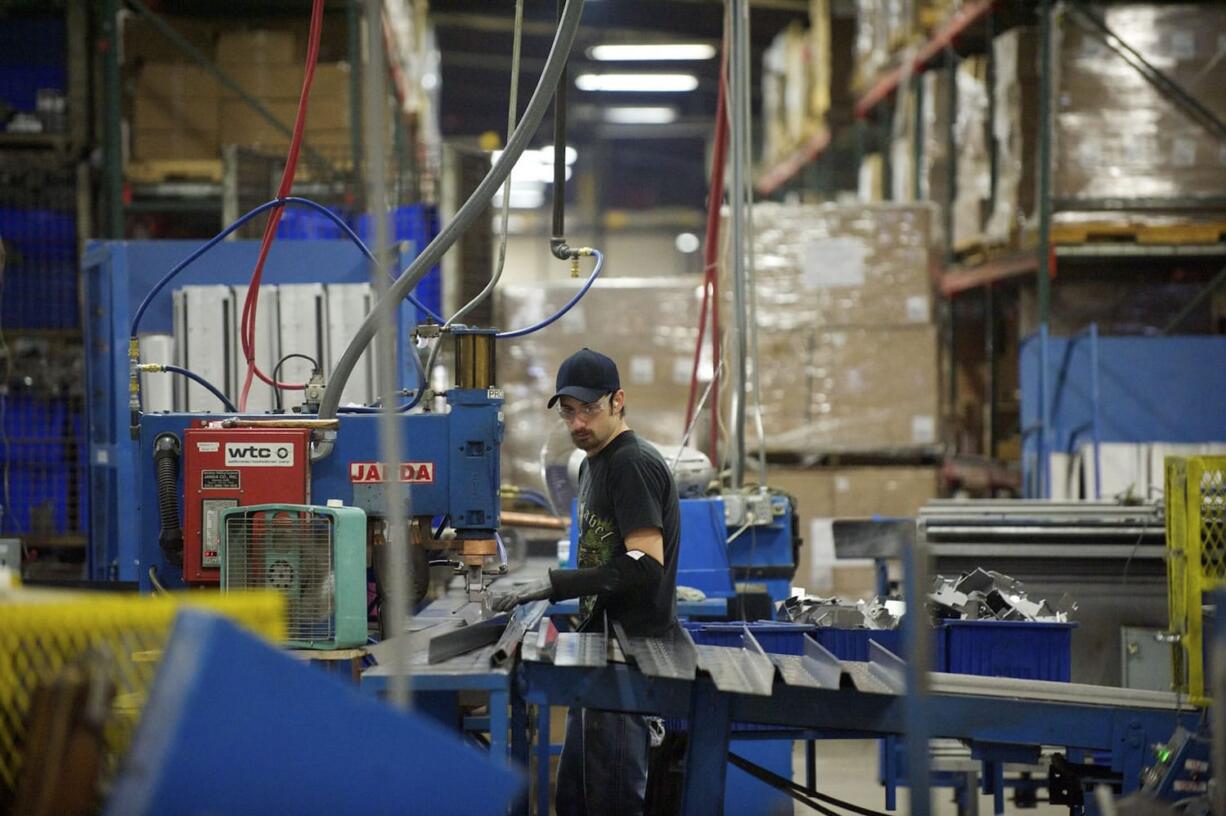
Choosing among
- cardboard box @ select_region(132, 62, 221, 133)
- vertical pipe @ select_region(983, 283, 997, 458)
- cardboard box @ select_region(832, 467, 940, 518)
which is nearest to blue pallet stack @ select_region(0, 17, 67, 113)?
cardboard box @ select_region(132, 62, 221, 133)

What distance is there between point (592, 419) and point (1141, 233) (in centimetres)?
457

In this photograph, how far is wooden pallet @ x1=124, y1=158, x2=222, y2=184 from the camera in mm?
7621

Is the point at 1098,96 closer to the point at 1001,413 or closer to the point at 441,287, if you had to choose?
the point at 1001,413

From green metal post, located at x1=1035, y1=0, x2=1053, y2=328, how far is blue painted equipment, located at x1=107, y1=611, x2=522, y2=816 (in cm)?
567

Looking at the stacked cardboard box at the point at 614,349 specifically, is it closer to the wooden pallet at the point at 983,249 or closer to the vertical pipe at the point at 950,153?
the wooden pallet at the point at 983,249

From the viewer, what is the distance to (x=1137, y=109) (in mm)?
7141

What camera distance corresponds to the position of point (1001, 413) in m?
8.82

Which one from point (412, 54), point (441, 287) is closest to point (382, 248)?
point (441, 287)

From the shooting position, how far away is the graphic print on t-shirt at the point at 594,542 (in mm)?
3715

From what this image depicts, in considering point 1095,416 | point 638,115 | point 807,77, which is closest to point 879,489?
point 1095,416

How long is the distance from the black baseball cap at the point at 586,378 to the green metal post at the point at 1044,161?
4.01 metres

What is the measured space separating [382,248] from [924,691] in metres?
1.05

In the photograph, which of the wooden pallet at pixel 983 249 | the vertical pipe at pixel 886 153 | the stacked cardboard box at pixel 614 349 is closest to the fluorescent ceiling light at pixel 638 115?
the vertical pipe at pixel 886 153

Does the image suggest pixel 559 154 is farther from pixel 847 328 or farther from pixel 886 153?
pixel 886 153
